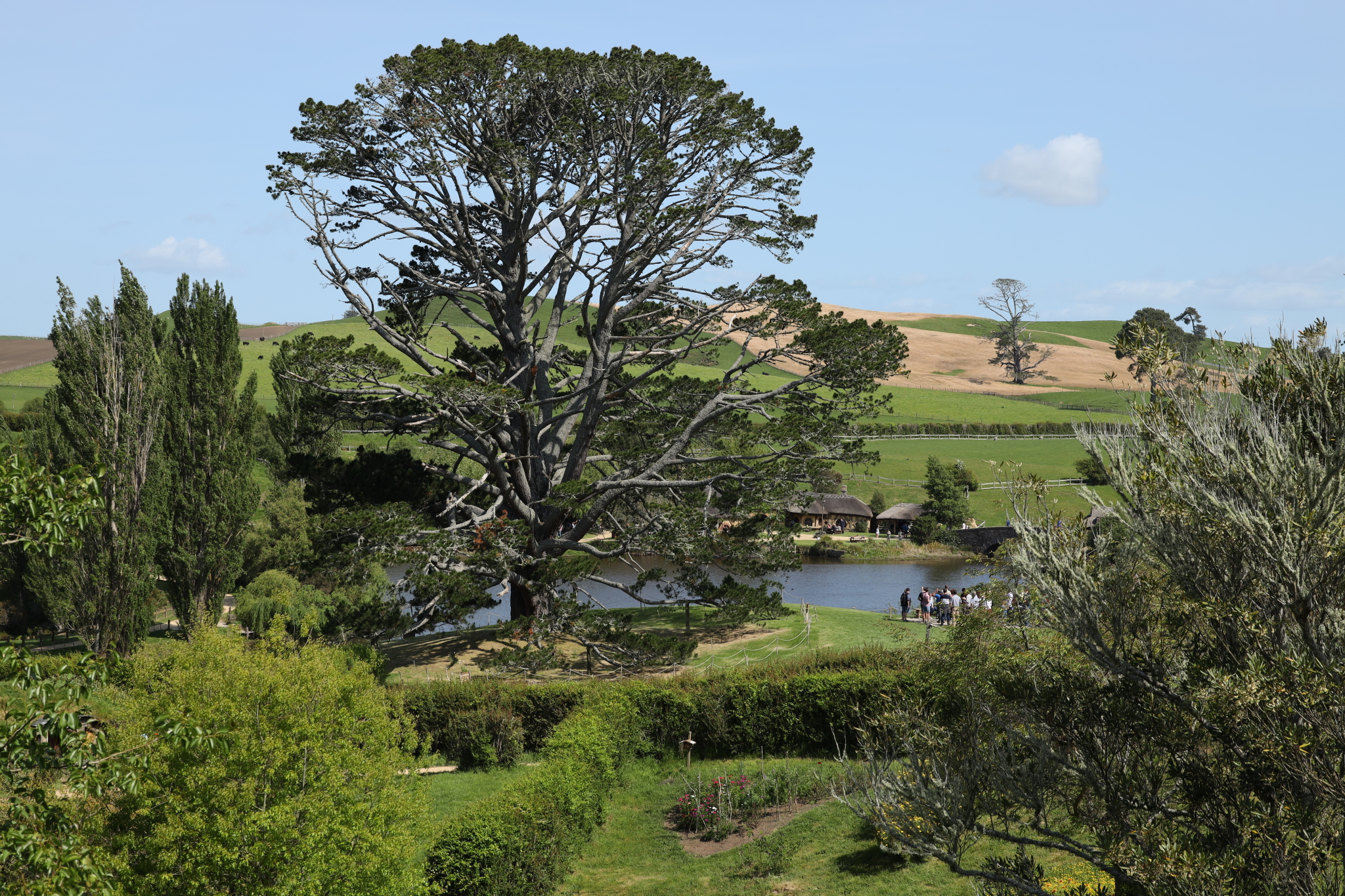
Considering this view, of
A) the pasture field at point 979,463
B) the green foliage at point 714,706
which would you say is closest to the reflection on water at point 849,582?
the pasture field at point 979,463

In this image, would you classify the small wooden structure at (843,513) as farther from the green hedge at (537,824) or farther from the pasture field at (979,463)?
the green hedge at (537,824)

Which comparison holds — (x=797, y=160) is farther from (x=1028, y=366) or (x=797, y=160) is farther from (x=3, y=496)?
(x=1028, y=366)

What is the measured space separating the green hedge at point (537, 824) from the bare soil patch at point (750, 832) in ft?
5.52

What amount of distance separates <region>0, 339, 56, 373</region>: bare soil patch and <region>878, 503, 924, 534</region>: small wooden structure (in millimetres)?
82603

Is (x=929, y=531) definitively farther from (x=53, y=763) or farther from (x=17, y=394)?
(x=17, y=394)

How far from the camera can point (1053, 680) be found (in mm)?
9359

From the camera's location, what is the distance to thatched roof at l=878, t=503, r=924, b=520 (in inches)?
2749

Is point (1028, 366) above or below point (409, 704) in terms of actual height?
above

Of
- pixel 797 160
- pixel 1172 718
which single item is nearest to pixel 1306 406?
pixel 1172 718

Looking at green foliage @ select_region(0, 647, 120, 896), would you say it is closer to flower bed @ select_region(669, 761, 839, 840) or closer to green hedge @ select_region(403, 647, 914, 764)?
flower bed @ select_region(669, 761, 839, 840)

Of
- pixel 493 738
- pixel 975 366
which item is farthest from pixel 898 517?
pixel 975 366

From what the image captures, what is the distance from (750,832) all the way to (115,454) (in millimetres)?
18238

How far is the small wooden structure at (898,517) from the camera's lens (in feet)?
229

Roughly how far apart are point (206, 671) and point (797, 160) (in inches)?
825
